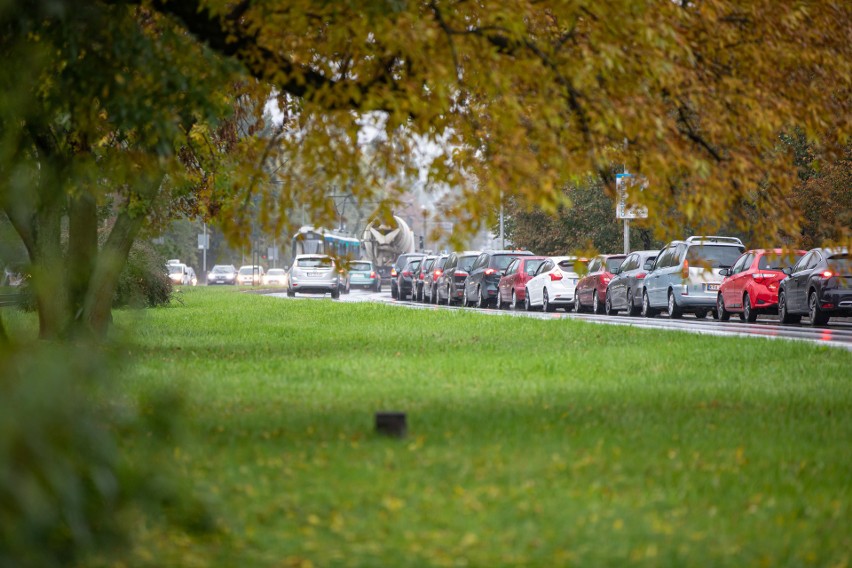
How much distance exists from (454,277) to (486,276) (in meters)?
2.67

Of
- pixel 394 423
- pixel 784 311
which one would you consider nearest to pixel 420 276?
pixel 784 311

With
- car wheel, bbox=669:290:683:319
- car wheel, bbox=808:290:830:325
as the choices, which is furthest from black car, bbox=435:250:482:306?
car wheel, bbox=808:290:830:325

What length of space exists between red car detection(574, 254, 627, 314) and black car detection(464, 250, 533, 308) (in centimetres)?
490

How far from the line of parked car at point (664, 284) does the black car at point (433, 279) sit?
5 centimetres

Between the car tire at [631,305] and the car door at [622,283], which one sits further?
the car door at [622,283]

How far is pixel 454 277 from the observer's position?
4859cm

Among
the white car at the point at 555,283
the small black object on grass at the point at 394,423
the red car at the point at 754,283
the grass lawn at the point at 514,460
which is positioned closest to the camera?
the grass lawn at the point at 514,460

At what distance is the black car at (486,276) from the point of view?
45938 mm

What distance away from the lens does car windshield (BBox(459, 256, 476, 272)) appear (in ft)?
160

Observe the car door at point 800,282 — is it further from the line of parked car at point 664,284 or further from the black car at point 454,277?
the black car at point 454,277

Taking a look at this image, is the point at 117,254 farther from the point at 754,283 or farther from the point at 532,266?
the point at 532,266

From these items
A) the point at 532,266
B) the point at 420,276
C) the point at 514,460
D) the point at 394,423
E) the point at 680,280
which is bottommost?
the point at 514,460

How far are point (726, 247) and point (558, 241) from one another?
82.2ft

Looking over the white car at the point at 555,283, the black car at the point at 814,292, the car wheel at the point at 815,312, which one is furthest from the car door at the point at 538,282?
the car wheel at the point at 815,312
